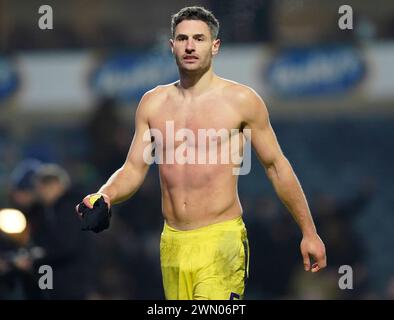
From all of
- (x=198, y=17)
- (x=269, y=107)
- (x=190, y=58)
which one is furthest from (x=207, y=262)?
(x=269, y=107)

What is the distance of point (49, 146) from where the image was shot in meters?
14.1

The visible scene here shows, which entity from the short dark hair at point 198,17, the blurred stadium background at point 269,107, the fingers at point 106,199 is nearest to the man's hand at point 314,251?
the fingers at point 106,199

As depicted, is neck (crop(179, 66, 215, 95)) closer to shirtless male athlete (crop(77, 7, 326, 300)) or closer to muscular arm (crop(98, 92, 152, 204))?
shirtless male athlete (crop(77, 7, 326, 300))

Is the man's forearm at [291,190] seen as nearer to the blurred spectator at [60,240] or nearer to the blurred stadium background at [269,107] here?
the blurred spectator at [60,240]

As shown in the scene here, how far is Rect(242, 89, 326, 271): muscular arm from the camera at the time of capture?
25.5 feet

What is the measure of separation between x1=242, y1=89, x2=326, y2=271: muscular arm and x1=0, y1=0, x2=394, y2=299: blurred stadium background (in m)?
4.82

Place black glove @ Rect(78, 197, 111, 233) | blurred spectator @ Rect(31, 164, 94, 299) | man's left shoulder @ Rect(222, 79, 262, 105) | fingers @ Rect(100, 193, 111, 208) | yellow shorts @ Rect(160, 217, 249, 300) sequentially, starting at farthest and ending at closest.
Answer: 1. blurred spectator @ Rect(31, 164, 94, 299)
2. man's left shoulder @ Rect(222, 79, 262, 105)
3. yellow shorts @ Rect(160, 217, 249, 300)
4. fingers @ Rect(100, 193, 111, 208)
5. black glove @ Rect(78, 197, 111, 233)

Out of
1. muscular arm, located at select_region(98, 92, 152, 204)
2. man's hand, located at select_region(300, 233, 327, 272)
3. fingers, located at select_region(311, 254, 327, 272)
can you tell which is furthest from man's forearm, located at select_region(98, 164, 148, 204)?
fingers, located at select_region(311, 254, 327, 272)

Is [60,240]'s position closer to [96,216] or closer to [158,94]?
[158,94]

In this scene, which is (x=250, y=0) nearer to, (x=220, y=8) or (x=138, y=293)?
(x=220, y=8)

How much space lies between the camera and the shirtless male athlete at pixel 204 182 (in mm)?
7715

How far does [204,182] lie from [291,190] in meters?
0.56

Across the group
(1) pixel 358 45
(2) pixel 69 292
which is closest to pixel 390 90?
(1) pixel 358 45

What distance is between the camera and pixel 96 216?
739 centimetres
